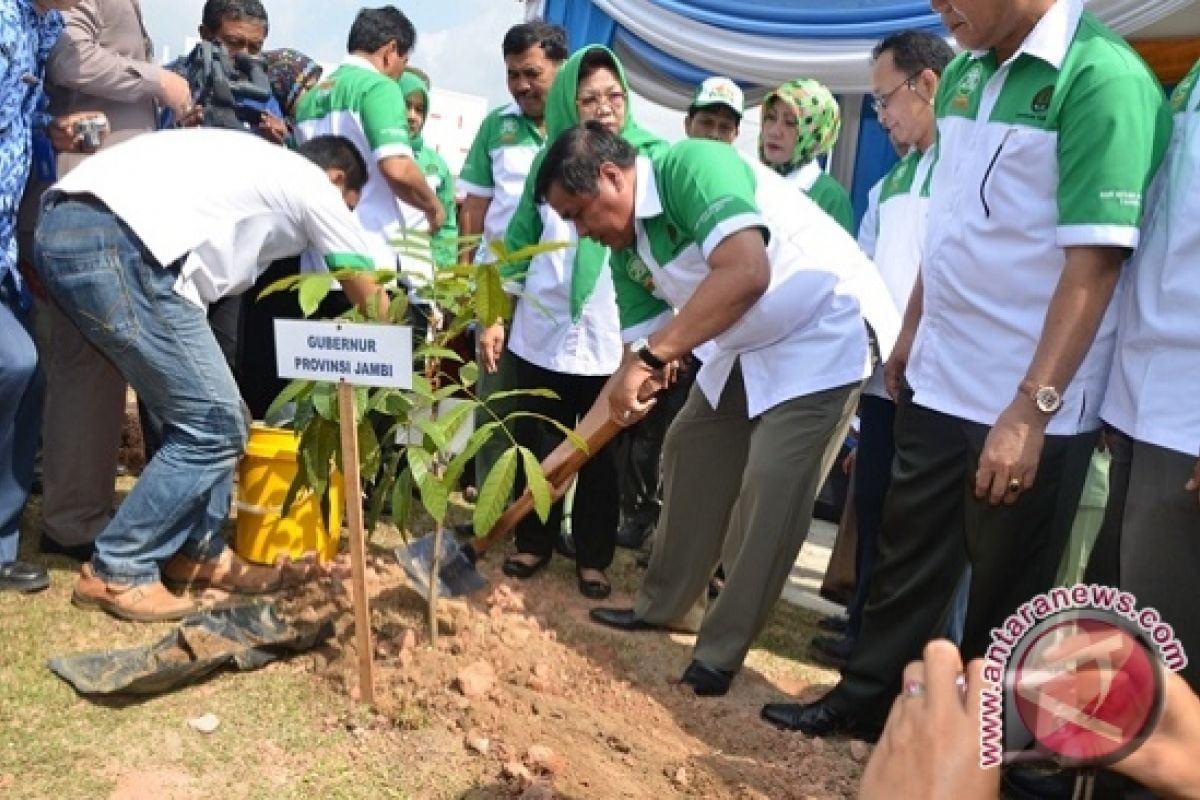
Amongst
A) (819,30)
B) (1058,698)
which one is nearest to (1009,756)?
(1058,698)

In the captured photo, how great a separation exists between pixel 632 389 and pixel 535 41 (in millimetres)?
1719

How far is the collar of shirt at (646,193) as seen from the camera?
2.76 m

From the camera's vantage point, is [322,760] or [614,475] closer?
[322,760]

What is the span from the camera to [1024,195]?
2.12m

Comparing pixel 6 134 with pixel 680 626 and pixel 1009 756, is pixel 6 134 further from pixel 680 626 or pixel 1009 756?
pixel 1009 756

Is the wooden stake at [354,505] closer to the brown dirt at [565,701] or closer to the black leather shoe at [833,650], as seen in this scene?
the brown dirt at [565,701]

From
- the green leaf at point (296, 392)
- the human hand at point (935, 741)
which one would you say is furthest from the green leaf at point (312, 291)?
the human hand at point (935, 741)

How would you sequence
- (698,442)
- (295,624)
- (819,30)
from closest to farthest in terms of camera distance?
(295,624) → (698,442) → (819,30)

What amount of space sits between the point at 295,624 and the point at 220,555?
1.71ft

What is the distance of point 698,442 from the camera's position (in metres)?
3.19

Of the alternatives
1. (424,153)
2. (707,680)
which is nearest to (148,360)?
(707,680)

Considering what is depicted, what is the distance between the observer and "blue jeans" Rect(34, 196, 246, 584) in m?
2.75

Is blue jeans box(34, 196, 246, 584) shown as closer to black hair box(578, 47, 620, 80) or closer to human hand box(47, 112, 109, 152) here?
human hand box(47, 112, 109, 152)

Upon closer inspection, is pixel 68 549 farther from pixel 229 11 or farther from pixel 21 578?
pixel 229 11
